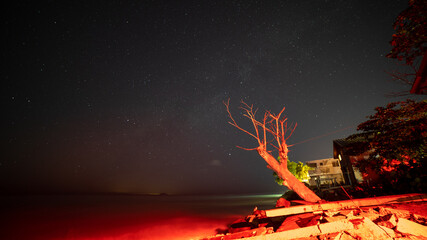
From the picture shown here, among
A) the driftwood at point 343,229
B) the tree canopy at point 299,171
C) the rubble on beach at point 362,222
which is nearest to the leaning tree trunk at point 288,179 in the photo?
the rubble on beach at point 362,222

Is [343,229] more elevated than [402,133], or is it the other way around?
[402,133]

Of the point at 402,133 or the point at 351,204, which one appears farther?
the point at 402,133

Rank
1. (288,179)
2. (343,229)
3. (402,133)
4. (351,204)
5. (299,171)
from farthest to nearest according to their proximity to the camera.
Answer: (299,171)
(288,179)
(402,133)
(351,204)
(343,229)

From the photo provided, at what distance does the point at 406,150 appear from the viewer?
7594mm

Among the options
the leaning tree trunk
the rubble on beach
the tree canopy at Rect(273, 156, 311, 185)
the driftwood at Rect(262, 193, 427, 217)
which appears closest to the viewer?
the rubble on beach

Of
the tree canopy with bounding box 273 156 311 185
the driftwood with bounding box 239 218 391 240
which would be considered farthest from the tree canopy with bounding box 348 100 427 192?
the tree canopy with bounding box 273 156 311 185

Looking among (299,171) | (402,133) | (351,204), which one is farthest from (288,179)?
(299,171)

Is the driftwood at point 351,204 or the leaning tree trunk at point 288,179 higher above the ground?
the leaning tree trunk at point 288,179

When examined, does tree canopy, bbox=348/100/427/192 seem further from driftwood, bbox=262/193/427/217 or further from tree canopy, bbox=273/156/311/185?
tree canopy, bbox=273/156/311/185

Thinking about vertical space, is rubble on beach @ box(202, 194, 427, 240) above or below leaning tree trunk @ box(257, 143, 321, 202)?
below

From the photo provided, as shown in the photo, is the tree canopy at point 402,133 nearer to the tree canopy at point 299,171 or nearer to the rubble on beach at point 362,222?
the rubble on beach at point 362,222

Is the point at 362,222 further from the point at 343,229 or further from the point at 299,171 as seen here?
the point at 299,171

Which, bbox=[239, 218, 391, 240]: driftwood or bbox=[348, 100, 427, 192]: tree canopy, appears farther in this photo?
bbox=[348, 100, 427, 192]: tree canopy

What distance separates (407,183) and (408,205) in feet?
14.8
